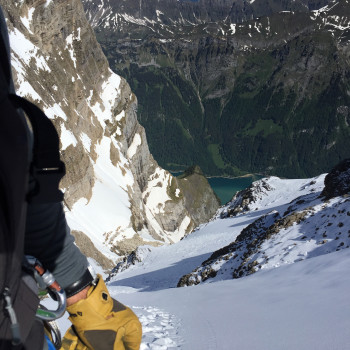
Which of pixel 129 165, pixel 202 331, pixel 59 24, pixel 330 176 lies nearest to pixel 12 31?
pixel 59 24

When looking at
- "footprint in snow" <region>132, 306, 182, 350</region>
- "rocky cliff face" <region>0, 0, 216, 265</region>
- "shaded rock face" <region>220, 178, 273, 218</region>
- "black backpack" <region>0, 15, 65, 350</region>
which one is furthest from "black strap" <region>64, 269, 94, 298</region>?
"rocky cliff face" <region>0, 0, 216, 265</region>

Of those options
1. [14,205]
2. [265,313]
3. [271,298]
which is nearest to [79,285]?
[14,205]

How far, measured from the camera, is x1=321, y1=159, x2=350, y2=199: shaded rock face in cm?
2119

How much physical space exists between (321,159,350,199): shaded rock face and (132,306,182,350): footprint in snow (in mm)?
17704

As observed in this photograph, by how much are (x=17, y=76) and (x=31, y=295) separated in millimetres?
39889

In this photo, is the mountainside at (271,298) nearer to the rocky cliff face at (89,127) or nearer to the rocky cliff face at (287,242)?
the rocky cliff face at (287,242)

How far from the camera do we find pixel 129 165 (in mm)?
71000

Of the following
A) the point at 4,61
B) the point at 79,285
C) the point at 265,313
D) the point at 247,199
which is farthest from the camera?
the point at 247,199

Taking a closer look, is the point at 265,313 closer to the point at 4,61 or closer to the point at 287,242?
the point at 4,61

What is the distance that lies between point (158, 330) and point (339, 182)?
2012 cm

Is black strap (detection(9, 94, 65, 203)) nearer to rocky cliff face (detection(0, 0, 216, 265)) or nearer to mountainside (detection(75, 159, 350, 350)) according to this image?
mountainside (detection(75, 159, 350, 350))

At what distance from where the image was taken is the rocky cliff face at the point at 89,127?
4347 cm

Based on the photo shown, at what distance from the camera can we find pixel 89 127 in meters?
59.8

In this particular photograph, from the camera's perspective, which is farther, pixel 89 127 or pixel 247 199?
pixel 89 127
